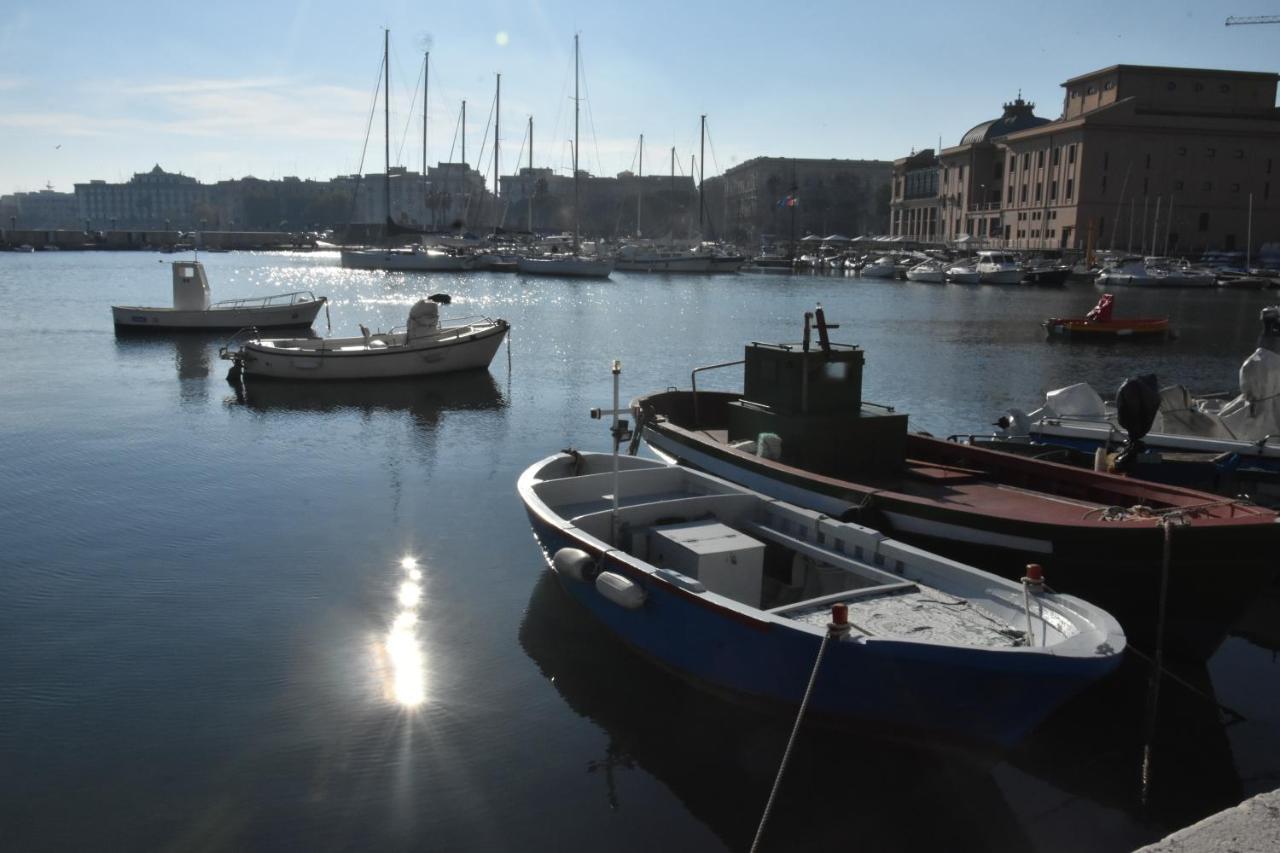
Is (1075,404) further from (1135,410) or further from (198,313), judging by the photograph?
(198,313)

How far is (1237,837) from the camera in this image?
4.72m

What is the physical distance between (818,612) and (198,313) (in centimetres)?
3836

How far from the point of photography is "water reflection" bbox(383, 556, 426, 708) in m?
10.1

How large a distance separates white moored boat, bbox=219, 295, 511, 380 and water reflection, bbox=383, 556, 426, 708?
55.6 ft

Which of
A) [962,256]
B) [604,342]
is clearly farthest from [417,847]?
[962,256]

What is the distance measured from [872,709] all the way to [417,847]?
3659 millimetres

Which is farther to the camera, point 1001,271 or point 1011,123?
point 1011,123

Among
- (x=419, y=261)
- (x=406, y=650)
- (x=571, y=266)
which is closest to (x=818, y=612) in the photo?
(x=406, y=650)

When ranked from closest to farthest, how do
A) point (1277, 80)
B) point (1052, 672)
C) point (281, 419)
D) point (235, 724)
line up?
point (1052, 672), point (235, 724), point (281, 419), point (1277, 80)

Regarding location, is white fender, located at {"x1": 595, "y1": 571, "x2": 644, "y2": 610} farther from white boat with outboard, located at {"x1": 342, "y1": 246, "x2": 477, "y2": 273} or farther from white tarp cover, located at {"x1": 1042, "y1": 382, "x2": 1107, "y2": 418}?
white boat with outboard, located at {"x1": 342, "y1": 246, "x2": 477, "y2": 273}

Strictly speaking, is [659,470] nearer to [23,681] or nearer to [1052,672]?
[1052,672]

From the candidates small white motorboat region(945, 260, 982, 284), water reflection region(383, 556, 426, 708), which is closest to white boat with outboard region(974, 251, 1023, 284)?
small white motorboat region(945, 260, 982, 284)

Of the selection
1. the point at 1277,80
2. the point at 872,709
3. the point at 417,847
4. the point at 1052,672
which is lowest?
the point at 417,847

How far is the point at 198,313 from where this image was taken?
4178cm
